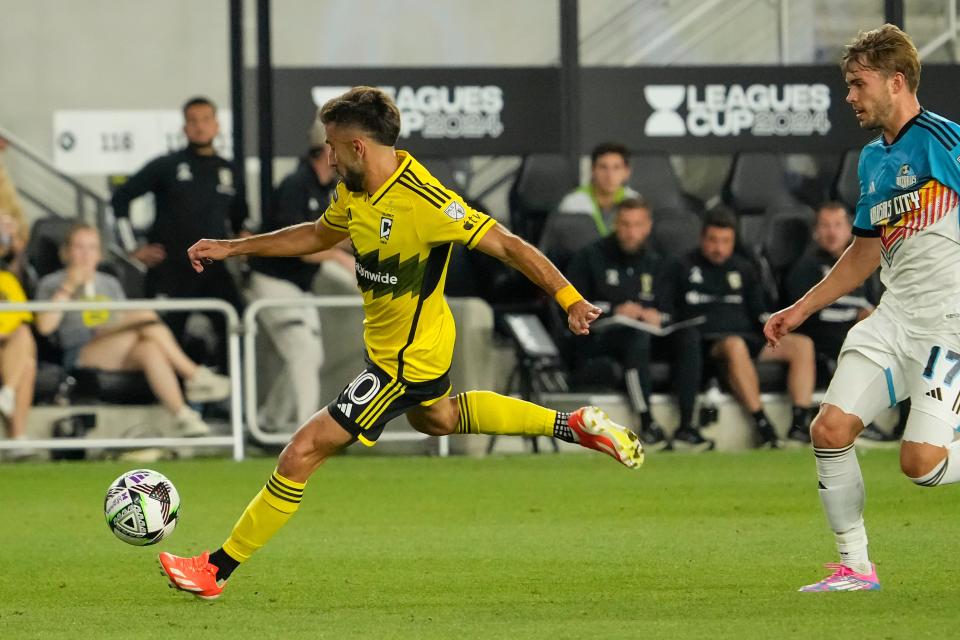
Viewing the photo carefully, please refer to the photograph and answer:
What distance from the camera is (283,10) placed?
14750mm

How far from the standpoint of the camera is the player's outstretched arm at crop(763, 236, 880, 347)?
686 centimetres

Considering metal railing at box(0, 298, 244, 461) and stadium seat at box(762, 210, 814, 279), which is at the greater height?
stadium seat at box(762, 210, 814, 279)

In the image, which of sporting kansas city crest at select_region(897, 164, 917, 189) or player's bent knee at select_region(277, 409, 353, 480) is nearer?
sporting kansas city crest at select_region(897, 164, 917, 189)

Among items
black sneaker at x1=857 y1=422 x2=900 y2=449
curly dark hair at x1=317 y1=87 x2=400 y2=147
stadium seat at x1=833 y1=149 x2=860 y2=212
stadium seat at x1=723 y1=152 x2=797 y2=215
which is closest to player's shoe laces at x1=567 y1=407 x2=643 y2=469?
curly dark hair at x1=317 y1=87 x2=400 y2=147

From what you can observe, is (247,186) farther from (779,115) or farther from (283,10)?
(779,115)

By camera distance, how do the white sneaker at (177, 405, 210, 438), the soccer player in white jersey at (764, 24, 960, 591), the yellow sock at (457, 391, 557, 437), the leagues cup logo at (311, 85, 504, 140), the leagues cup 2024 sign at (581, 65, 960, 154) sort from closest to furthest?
the soccer player in white jersey at (764, 24, 960, 591), the yellow sock at (457, 391, 557, 437), the white sneaker at (177, 405, 210, 438), the leagues cup logo at (311, 85, 504, 140), the leagues cup 2024 sign at (581, 65, 960, 154)

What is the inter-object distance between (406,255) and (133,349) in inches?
251

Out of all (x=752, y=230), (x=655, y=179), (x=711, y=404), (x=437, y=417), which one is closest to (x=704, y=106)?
(x=655, y=179)

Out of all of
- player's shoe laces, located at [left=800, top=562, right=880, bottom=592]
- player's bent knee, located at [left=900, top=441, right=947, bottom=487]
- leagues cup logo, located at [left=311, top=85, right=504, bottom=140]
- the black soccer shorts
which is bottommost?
player's shoe laces, located at [left=800, top=562, right=880, bottom=592]

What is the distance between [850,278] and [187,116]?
7.27m

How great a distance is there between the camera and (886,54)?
6562 mm

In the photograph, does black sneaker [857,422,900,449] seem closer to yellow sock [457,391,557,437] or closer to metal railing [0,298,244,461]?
metal railing [0,298,244,461]

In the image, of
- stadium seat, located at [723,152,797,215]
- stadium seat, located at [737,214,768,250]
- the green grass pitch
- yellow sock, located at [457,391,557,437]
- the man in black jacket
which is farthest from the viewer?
stadium seat, located at [723,152,797,215]

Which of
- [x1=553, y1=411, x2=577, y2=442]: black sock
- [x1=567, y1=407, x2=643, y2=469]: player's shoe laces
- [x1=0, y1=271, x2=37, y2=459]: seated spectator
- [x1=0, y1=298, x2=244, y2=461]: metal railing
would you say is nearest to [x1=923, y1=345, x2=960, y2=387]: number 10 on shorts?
[x1=567, y1=407, x2=643, y2=469]: player's shoe laces
